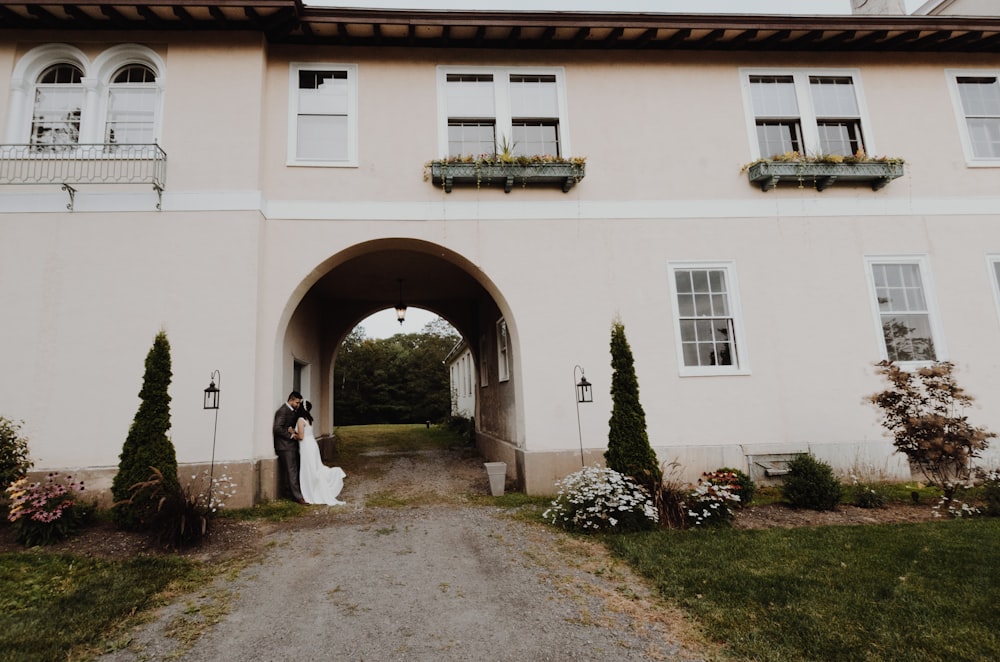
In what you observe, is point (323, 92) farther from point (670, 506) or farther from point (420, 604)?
point (670, 506)

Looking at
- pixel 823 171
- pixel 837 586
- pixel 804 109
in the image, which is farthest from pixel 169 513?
pixel 804 109

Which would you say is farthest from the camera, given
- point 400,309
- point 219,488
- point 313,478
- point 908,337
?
point 400,309

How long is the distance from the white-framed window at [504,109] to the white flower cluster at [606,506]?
5385mm

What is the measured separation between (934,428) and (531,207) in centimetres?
653

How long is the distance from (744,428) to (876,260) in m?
3.79

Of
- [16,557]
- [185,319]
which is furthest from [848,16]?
[16,557]

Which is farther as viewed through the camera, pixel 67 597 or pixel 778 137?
pixel 778 137

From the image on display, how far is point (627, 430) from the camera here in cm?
643

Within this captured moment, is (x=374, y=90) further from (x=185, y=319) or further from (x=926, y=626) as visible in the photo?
(x=926, y=626)

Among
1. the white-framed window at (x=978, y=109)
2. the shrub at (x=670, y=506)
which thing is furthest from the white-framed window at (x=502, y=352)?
the white-framed window at (x=978, y=109)

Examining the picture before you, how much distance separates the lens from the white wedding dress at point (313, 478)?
7777 mm

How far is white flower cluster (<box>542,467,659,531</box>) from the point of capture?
5.92 m

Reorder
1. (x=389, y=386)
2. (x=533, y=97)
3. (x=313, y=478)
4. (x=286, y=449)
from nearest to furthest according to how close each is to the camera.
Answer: (x=286, y=449), (x=313, y=478), (x=533, y=97), (x=389, y=386)

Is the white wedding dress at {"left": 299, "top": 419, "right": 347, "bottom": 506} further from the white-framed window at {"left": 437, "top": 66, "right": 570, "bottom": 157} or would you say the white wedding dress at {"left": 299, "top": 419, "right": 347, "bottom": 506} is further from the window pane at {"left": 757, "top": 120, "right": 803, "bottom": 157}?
the window pane at {"left": 757, "top": 120, "right": 803, "bottom": 157}
